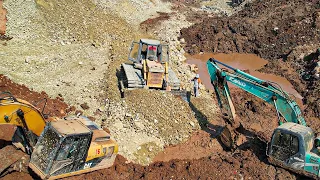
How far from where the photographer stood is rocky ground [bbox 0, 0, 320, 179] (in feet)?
36.3

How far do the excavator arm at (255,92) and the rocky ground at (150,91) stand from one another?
1.56 meters

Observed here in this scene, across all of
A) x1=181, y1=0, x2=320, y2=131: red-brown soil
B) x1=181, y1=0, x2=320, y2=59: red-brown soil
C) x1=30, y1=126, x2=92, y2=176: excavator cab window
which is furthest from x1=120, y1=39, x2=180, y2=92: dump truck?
x1=181, y1=0, x2=320, y2=59: red-brown soil

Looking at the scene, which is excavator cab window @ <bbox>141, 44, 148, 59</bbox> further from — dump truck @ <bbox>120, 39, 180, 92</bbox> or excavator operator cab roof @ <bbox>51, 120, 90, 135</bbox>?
excavator operator cab roof @ <bbox>51, 120, 90, 135</bbox>

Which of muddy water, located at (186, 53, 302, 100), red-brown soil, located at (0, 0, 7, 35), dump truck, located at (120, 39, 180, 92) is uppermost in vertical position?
red-brown soil, located at (0, 0, 7, 35)

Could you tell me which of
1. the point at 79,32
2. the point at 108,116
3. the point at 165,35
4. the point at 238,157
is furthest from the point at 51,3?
the point at 238,157

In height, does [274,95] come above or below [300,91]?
above

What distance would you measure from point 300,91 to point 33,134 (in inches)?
587

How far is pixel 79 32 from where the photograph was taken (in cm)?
1936

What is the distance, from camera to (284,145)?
32.7 feet

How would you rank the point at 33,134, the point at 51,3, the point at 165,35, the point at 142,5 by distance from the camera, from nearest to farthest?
1. the point at 33,134
2. the point at 51,3
3. the point at 165,35
4. the point at 142,5

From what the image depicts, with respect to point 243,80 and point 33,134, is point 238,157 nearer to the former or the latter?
point 243,80

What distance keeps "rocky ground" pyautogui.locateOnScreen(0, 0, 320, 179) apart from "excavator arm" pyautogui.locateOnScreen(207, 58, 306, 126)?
156 centimetres

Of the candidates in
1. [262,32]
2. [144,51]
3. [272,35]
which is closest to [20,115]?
[144,51]

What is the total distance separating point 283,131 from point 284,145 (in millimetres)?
463
